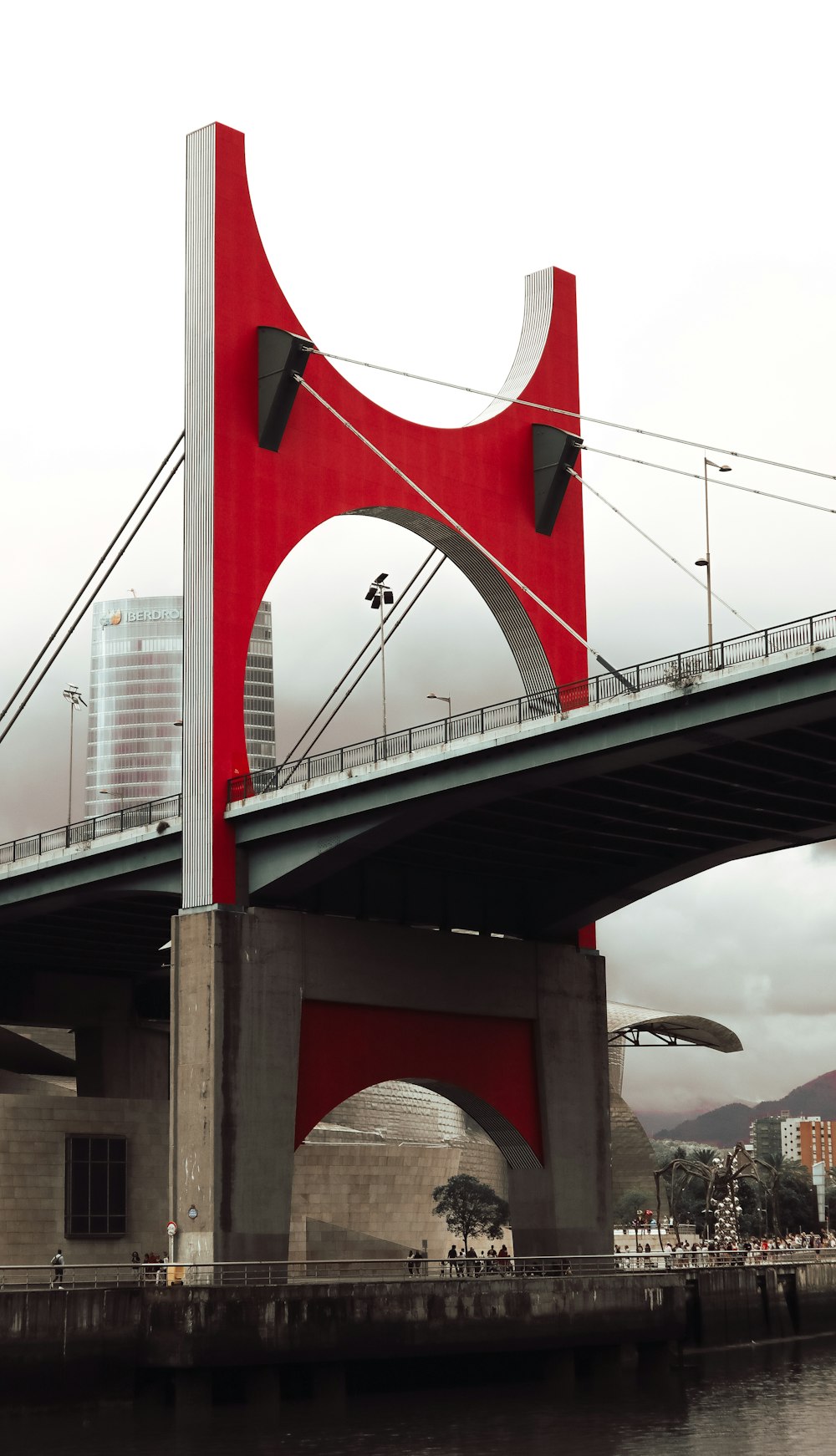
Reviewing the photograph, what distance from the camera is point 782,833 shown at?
46.8 meters

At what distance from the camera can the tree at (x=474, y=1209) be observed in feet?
337

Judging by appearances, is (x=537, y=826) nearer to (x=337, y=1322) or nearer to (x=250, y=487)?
(x=250, y=487)

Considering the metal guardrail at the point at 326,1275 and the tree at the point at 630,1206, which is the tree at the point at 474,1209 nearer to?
the tree at the point at 630,1206

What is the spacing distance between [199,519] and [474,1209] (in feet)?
226

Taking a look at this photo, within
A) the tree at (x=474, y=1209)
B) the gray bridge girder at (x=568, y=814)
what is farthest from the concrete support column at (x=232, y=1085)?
the tree at (x=474, y=1209)

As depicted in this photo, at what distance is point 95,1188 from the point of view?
5803 cm

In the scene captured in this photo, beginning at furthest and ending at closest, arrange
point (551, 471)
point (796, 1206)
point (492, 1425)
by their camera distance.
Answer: point (796, 1206) → point (551, 471) → point (492, 1425)

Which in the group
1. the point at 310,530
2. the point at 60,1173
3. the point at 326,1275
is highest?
the point at 310,530

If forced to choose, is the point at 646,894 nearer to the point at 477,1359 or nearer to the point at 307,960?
the point at 307,960

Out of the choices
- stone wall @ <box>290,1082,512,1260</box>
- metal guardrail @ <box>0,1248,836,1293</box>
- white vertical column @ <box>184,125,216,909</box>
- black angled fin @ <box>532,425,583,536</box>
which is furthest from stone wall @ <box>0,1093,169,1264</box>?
black angled fin @ <box>532,425,583,536</box>

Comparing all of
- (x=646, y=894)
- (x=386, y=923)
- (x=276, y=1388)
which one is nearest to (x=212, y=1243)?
(x=276, y=1388)

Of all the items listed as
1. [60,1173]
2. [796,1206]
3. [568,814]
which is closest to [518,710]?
[568,814]

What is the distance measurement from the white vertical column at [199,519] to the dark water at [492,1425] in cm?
1259

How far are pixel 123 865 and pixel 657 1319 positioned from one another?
17086 mm
